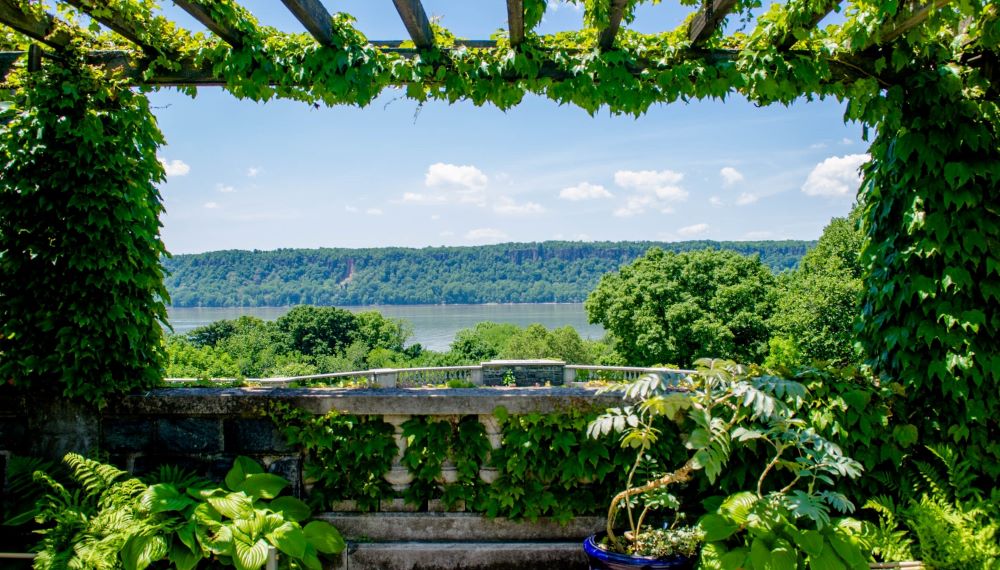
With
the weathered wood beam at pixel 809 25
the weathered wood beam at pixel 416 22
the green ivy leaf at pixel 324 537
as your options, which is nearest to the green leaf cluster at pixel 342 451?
the green ivy leaf at pixel 324 537

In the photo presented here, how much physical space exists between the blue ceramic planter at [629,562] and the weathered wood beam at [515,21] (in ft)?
8.85

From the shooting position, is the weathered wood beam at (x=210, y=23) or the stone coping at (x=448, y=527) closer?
the weathered wood beam at (x=210, y=23)

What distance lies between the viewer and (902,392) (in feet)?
11.5

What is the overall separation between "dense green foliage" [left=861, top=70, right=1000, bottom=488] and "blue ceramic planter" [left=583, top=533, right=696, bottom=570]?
1.60 metres

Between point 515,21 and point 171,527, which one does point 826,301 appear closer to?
point 515,21

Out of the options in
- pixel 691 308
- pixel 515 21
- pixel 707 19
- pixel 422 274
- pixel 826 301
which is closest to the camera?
pixel 515 21

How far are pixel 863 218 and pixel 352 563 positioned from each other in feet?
12.2

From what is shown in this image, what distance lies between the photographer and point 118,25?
138 inches

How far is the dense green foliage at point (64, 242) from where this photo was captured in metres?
3.51

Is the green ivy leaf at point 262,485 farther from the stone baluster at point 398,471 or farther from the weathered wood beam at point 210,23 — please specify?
the weathered wood beam at point 210,23

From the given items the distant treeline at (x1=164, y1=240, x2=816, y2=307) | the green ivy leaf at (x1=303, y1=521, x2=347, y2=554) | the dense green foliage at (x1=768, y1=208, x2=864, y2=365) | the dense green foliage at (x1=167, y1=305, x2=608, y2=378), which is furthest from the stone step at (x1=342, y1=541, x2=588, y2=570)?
the distant treeline at (x1=164, y1=240, x2=816, y2=307)

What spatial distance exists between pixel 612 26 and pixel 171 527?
3372 mm

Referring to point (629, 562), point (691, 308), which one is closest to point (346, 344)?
point (691, 308)

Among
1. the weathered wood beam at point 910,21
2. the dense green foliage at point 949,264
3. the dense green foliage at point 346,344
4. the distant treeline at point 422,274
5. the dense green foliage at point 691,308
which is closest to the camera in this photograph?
the weathered wood beam at point 910,21
